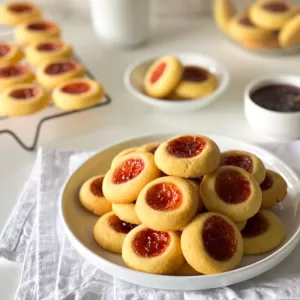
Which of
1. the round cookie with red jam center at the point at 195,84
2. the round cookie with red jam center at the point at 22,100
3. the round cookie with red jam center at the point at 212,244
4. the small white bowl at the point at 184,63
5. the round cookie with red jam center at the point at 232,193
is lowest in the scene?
the small white bowl at the point at 184,63

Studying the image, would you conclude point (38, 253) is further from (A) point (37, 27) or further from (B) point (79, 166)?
(A) point (37, 27)

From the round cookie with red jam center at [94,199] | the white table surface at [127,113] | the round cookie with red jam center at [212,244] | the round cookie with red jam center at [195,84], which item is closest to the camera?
the round cookie with red jam center at [212,244]

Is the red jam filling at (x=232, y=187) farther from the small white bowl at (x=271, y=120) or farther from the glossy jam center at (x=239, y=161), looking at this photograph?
the small white bowl at (x=271, y=120)

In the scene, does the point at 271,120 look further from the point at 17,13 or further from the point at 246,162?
the point at 17,13

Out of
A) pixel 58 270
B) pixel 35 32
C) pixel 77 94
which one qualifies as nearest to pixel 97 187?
pixel 58 270

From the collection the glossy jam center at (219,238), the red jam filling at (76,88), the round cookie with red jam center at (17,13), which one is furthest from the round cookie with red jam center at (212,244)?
the round cookie with red jam center at (17,13)

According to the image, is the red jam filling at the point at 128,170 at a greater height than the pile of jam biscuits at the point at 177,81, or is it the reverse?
the red jam filling at the point at 128,170

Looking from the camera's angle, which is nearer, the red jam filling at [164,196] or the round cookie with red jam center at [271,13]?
the red jam filling at [164,196]
